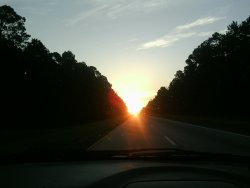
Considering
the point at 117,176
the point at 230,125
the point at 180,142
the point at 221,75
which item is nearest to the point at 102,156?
the point at 117,176

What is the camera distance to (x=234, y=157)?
457 cm

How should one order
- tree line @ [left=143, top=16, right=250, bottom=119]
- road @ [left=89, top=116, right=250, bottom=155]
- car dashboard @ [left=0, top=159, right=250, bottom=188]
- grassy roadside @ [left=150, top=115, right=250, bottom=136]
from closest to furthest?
1. car dashboard @ [left=0, top=159, right=250, bottom=188]
2. road @ [left=89, top=116, right=250, bottom=155]
3. grassy roadside @ [left=150, top=115, right=250, bottom=136]
4. tree line @ [left=143, top=16, right=250, bottom=119]

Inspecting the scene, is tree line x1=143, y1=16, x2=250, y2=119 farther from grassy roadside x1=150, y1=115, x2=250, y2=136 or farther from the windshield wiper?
the windshield wiper

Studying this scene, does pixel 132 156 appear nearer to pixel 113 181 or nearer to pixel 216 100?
pixel 113 181

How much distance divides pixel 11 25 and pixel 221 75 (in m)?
55.2

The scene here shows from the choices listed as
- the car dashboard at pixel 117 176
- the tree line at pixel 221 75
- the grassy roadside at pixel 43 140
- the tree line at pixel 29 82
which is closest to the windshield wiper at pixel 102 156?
the car dashboard at pixel 117 176

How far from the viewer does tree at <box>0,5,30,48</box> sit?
197ft

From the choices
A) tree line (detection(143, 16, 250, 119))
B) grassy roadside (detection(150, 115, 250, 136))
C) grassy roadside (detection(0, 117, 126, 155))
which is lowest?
grassy roadside (detection(150, 115, 250, 136))

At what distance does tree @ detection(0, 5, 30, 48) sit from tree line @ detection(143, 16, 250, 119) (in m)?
42.3

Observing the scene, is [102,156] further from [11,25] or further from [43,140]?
[11,25]

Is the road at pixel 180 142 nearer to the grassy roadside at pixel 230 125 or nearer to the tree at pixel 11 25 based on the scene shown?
the grassy roadside at pixel 230 125

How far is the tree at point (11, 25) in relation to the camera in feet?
197

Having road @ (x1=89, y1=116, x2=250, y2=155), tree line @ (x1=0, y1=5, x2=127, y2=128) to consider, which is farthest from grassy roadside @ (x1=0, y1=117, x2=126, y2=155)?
tree line @ (x1=0, y1=5, x2=127, y2=128)

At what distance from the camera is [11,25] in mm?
60750
